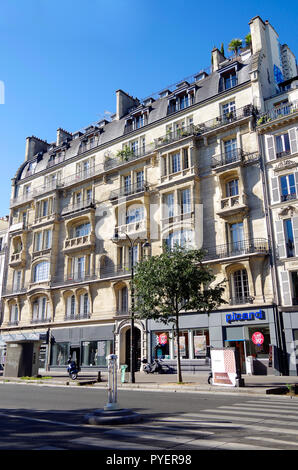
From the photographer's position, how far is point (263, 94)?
29234 millimetres

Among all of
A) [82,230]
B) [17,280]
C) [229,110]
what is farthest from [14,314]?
[229,110]

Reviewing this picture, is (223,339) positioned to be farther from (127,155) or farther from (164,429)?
(164,429)

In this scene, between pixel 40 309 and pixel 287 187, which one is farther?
pixel 40 309

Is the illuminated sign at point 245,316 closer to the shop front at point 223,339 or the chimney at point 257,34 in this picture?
the shop front at point 223,339

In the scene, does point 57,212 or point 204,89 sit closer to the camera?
point 204,89

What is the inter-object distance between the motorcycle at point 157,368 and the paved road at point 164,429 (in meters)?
16.0

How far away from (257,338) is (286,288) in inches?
144

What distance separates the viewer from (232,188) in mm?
28703

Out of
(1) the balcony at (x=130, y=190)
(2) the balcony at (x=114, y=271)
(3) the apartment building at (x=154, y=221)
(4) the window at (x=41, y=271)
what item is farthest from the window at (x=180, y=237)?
(4) the window at (x=41, y=271)

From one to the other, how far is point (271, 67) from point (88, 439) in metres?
32.6

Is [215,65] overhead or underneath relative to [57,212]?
overhead

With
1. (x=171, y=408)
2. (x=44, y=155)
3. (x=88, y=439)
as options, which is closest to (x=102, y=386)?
(x=171, y=408)

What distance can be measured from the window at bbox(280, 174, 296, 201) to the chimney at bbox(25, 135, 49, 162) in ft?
108

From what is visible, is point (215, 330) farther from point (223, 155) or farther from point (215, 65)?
point (215, 65)
